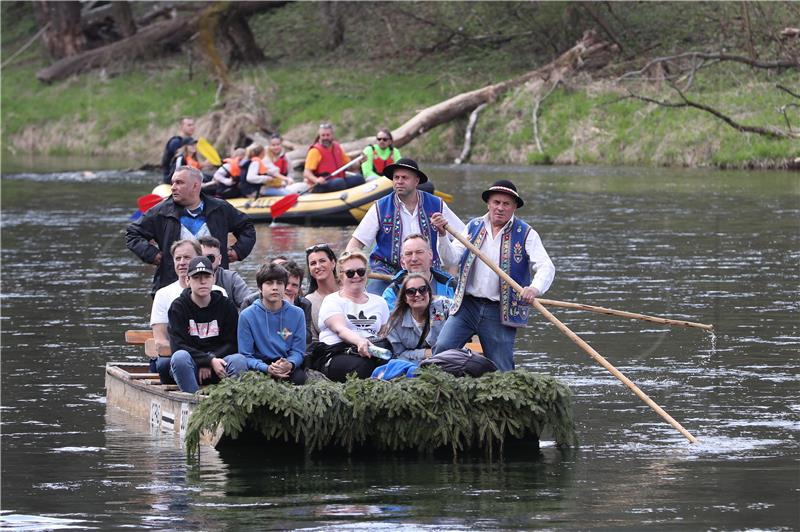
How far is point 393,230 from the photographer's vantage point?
A: 38.0 ft

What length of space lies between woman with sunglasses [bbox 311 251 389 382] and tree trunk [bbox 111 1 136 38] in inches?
1771

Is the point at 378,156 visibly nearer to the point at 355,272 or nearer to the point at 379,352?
the point at 355,272

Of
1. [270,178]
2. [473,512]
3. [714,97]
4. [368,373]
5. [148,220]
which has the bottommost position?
[473,512]

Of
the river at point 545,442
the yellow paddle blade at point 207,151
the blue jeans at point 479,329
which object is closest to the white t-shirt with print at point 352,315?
the blue jeans at point 479,329

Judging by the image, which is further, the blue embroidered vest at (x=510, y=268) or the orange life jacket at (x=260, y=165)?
the orange life jacket at (x=260, y=165)

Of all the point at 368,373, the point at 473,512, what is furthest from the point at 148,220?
the point at 473,512

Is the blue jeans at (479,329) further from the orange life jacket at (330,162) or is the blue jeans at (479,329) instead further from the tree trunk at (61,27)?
the tree trunk at (61,27)

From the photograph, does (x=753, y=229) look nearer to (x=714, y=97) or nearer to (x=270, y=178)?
(x=270, y=178)

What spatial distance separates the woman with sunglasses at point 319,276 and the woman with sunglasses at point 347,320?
0.87 feet

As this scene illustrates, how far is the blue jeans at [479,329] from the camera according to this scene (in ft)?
35.1

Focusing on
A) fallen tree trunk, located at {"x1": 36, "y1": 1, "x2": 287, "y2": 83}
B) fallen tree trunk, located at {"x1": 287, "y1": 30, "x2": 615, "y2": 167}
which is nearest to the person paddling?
fallen tree trunk, located at {"x1": 287, "y1": 30, "x2": 615, "y2": 167}

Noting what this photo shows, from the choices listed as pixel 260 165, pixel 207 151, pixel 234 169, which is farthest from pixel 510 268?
pixel 207 151

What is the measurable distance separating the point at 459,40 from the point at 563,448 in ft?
129

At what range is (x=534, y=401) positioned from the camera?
9914mm
